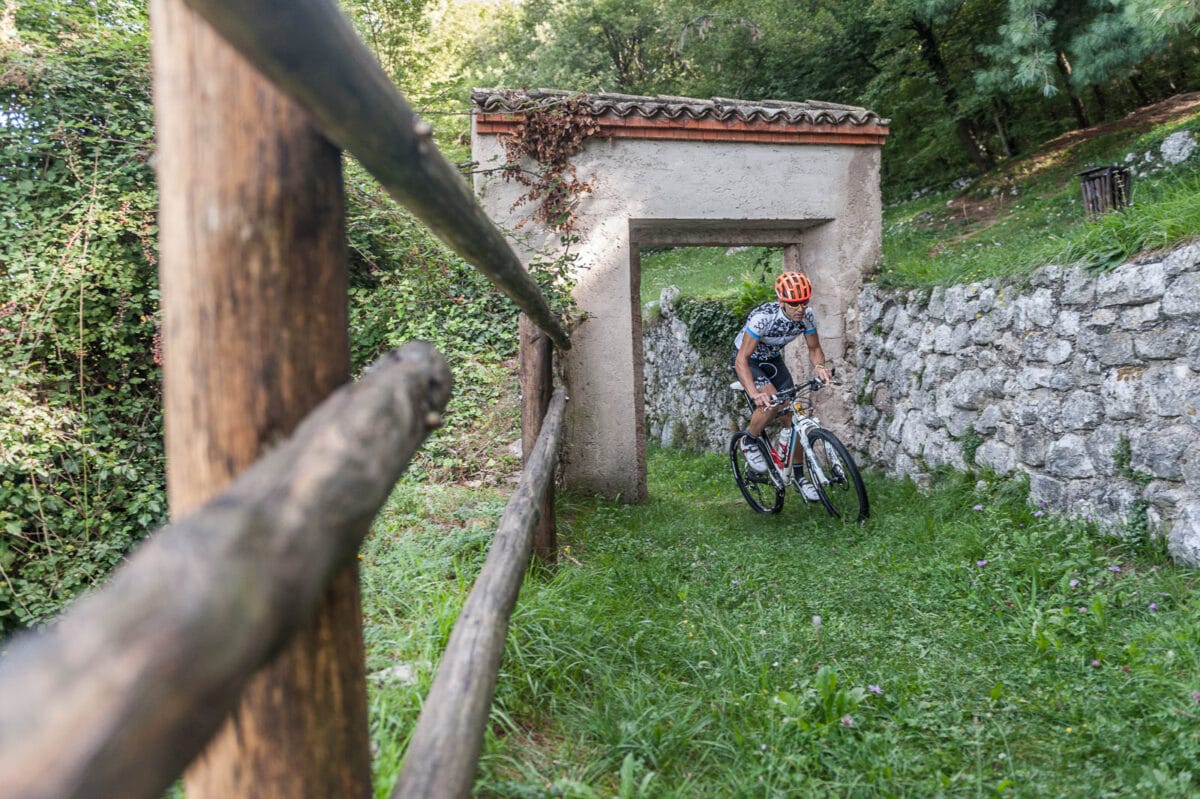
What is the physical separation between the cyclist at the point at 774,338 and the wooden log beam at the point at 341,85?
4799 mm

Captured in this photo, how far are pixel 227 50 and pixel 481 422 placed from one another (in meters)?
4.94

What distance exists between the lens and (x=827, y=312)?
7703 mm

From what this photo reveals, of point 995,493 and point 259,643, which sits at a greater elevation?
point 259,643

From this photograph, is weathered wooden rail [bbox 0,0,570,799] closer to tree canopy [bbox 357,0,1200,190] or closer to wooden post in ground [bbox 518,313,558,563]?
wooden post in ground [bbox 518,313,558,563]

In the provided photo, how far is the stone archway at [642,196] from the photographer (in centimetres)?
669

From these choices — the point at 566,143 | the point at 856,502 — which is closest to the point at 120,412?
the point at 566,143

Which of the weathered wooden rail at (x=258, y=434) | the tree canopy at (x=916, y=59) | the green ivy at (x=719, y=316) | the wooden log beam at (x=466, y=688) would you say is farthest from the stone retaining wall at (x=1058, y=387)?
the weathered wooden rail at (x=258, y=434)

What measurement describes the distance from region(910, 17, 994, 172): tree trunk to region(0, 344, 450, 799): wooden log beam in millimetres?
15382

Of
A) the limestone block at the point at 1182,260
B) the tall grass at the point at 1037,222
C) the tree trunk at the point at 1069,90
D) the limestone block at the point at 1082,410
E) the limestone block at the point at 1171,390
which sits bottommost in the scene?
the limestone block at the point at 1082,410

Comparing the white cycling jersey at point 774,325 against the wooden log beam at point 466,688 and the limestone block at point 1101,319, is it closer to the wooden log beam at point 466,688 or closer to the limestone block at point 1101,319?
the limestone block at point 1101,319

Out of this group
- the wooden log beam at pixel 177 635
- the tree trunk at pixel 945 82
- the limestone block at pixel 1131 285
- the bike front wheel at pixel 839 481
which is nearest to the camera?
the wooden log beam at pixel 177 635

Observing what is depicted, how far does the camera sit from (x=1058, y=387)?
15.7 ft

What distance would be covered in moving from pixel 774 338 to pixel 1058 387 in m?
2.05

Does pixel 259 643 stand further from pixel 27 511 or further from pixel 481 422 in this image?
pixel 27 511
